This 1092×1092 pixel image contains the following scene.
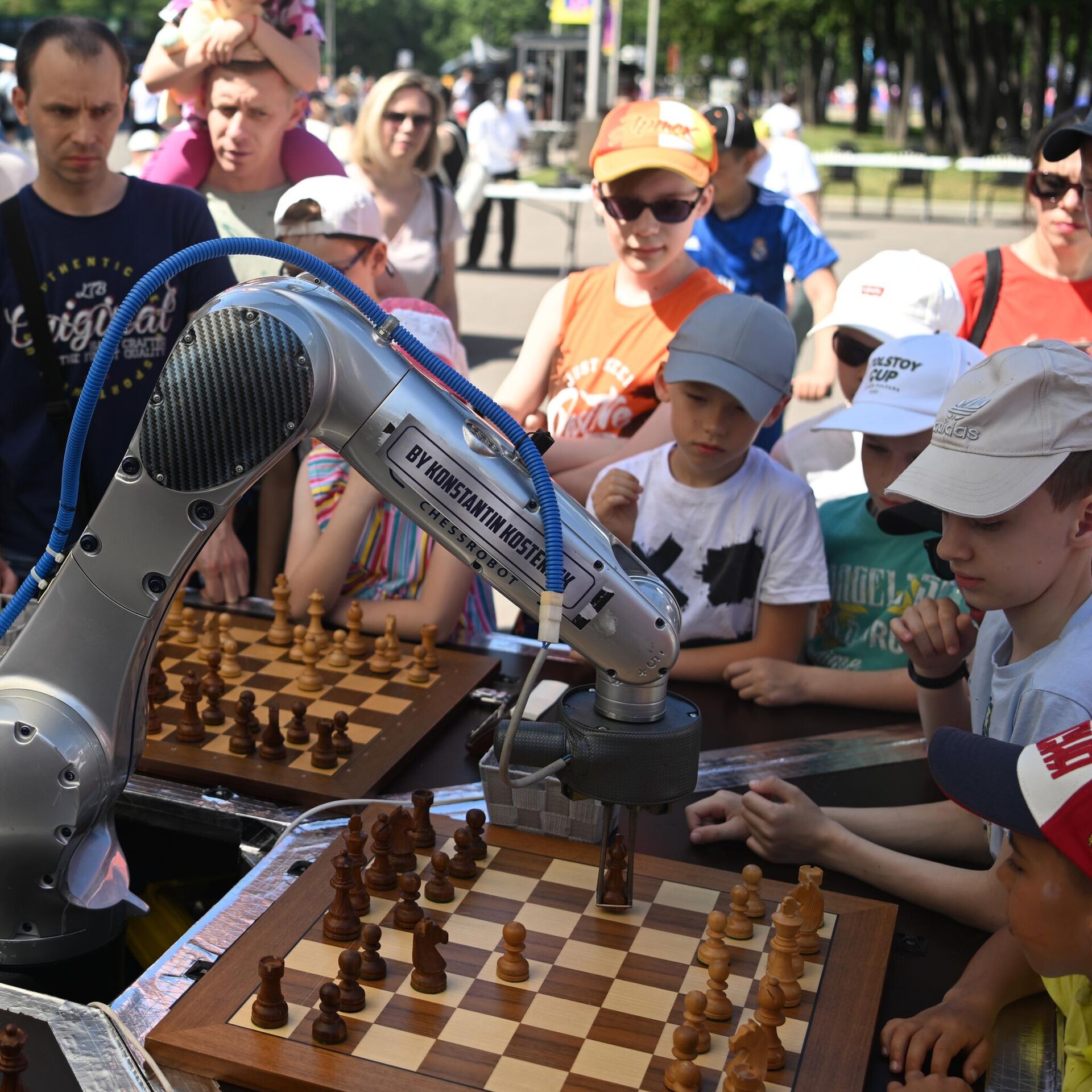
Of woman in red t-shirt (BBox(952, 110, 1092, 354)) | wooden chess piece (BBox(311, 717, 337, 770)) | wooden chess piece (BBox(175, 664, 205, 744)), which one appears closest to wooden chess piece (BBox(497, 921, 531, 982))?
wooden chess piece (BBox(311, 717, 337, 770))

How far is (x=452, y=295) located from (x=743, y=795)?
3.90 meters

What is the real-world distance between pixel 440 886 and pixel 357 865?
0.42 ft

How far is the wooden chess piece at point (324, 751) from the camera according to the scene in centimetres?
229

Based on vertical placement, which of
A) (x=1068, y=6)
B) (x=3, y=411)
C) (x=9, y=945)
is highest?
(x=1068, y=6)

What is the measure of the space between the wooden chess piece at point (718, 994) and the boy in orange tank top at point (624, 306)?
169cm

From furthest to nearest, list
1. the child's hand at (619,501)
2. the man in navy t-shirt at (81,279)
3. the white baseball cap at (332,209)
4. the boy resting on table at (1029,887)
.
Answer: the white baseball cap at (332,209), the man in navy t-shirt at (81,279), the child's hand at (619,501), the boy resting on table at (1029,887)

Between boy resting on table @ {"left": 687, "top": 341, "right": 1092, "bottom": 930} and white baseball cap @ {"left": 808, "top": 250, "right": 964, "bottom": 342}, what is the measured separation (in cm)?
145

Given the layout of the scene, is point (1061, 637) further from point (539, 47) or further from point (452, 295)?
point (539, 47)

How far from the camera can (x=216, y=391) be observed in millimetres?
1608

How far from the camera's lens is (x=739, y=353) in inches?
105

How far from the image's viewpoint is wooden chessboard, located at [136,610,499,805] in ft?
7.39

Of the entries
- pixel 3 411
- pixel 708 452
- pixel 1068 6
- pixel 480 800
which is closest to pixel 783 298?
pixel 708 452

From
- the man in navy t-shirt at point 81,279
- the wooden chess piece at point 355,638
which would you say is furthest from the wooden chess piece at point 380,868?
the man in navy t-shirt at point 81,279

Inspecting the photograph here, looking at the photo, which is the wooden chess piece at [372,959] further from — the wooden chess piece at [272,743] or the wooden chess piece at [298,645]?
the wooden chess piece at [298,645]
